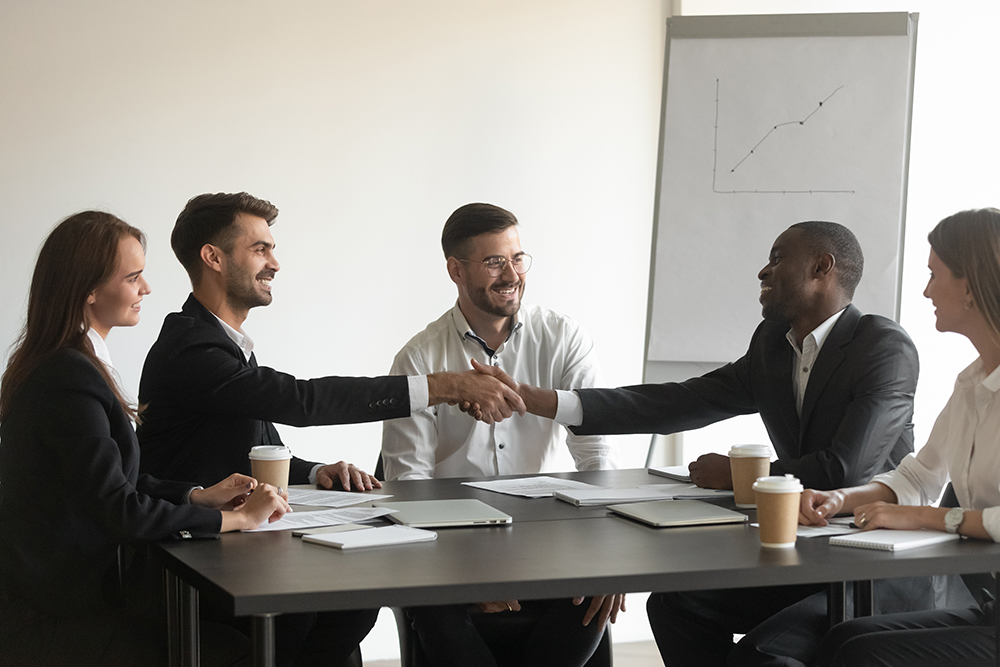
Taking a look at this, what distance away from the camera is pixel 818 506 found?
6.09 ft

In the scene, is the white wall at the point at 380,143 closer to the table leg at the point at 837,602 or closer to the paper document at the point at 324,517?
the paper document at the point at 324,517

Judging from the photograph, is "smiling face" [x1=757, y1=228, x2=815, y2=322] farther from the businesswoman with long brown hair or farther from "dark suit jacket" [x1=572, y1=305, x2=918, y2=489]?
the businesswoman with long brown hair

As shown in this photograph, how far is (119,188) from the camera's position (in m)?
3.58

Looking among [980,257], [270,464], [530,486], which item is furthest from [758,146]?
[270,464]

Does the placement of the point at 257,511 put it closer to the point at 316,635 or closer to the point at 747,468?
the point at 316,635

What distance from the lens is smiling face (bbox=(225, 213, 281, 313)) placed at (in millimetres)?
2514

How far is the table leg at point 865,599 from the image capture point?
6.95 ft

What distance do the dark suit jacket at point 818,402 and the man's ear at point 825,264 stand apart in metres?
0.11

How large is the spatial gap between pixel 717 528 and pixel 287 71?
106 inches

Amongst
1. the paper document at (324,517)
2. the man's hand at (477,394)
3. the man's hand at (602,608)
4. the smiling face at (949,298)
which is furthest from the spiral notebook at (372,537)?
the smiling face at (949,298)

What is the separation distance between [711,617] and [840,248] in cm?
98

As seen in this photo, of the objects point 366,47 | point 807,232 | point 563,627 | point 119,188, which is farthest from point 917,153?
point 119,188

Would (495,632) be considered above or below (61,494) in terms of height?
below

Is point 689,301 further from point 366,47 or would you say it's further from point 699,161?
point 366,47
